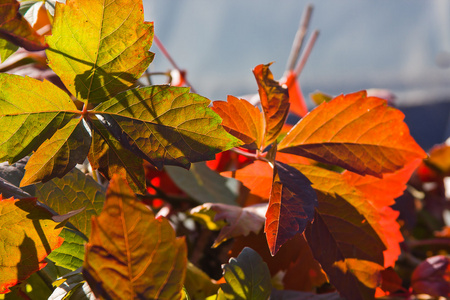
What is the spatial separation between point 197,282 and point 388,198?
13 centimetres

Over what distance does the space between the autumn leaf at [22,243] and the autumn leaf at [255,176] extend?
0.36ft

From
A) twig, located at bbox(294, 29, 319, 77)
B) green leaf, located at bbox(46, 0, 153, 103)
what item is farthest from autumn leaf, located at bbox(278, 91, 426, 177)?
twig, located at bbox(294, 29, 319, 77)

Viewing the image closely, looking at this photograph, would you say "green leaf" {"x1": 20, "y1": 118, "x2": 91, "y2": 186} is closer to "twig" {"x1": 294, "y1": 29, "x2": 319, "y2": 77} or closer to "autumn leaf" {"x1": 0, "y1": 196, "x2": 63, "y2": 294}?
"autumn leaf" {"x1": 0, "y1": 196, "x2": 63, "y2": 294}

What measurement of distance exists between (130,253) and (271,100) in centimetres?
12

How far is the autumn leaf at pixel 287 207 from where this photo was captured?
0.20 metres

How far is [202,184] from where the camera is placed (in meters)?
0.34

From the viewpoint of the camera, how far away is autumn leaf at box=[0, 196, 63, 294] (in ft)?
0.62

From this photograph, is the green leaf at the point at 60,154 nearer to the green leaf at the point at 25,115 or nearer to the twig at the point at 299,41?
the green leaf at the point at 25,115

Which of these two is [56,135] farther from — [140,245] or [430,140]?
[430,140]

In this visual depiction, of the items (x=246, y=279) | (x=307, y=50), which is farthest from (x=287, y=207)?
(x=307, y=50)

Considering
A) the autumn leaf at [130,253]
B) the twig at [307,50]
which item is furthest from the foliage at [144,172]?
the twig at [307,50]

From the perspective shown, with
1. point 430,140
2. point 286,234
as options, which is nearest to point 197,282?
point 286,234

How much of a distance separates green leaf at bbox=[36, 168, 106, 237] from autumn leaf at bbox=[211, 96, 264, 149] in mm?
78

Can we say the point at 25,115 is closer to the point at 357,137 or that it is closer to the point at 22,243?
the point at 22,243
